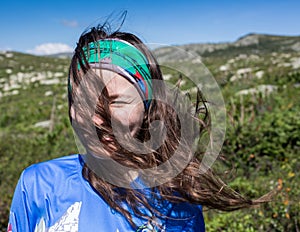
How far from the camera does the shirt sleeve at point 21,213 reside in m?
1.22

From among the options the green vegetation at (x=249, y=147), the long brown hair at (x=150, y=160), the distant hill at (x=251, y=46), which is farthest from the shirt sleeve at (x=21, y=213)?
the distant hill at (x=251, y=46)

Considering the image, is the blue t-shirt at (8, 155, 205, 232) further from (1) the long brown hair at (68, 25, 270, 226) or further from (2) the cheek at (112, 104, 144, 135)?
(2) the cheek at (112, 104, 144, 135)

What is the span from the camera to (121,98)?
3.85 feet

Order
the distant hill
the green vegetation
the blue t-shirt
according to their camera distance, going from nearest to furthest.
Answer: the blue t-shirt, the green vegetation, the distant hill

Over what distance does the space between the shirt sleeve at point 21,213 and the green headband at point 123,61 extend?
17.2 inches

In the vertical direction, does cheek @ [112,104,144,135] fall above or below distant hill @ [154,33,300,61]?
above

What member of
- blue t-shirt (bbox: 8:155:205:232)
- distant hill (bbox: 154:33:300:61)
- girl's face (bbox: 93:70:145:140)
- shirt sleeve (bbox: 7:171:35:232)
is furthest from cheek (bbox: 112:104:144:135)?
distant hill (bbox: 154:33:300:61)

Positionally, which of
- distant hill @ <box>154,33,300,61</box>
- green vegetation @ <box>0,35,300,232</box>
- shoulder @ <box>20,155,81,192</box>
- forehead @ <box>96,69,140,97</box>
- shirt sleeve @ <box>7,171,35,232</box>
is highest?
forehead @ <box>96,69,140,97</box>

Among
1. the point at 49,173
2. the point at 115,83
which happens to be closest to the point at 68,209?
the point at 49,173

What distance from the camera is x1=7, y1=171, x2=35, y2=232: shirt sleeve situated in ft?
4.01

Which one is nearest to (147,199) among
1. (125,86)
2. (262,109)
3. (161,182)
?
(161,182)

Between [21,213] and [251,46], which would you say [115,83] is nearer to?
[21,213]

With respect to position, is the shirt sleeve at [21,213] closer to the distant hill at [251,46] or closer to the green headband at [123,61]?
the green headband at [123,61]

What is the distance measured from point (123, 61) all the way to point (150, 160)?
0.31 metres
